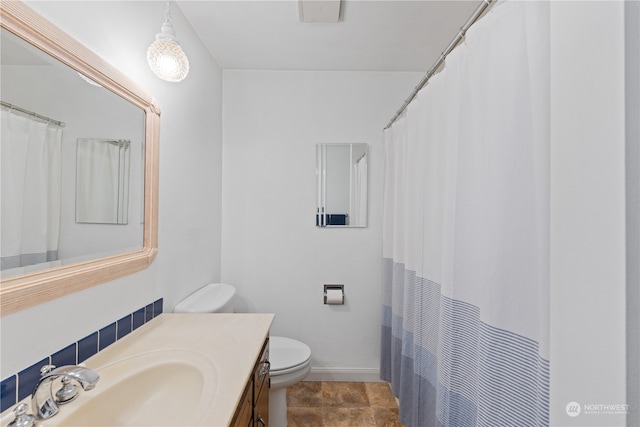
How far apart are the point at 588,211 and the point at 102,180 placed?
134 cm

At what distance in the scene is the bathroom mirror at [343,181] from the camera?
2.23 m

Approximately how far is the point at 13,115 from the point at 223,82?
1.71 metres

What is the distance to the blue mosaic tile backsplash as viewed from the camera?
689 mm

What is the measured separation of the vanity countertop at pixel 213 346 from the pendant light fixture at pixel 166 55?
1048 mm

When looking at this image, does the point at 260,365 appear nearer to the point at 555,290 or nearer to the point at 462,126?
the point at 555,290

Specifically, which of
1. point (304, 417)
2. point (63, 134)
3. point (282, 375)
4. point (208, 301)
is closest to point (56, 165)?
point (63, 134)

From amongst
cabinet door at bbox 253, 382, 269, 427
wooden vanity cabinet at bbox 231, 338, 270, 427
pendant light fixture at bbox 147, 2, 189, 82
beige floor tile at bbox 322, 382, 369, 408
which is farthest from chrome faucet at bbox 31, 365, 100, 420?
beige floor tile at bbox 322, 382, 369, 408

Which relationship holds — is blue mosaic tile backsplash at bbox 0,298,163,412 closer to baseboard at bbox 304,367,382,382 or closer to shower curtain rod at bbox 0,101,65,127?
shower curtain rod at bbox 0,101,65,127

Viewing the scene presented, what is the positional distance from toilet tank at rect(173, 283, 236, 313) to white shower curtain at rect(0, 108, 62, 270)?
76cm

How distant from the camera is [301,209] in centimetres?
224

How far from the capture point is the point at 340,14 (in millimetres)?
1593

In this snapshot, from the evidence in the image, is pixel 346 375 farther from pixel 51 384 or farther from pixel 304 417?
pixel 51 384

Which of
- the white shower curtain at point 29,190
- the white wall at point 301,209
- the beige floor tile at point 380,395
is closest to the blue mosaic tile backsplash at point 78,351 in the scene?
the white shower curtain at point 29,190
